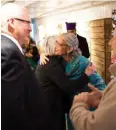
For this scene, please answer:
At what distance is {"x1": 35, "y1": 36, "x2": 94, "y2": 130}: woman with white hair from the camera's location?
236 centimetres

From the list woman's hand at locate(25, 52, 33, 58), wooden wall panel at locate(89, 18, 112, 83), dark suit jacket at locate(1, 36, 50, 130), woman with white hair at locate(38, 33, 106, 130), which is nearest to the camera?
dark suit jacket at locate(1, 36, 50, 130)

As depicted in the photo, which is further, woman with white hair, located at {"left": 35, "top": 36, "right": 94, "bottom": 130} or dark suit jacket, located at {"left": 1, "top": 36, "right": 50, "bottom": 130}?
woman with white hair, located at {"left": 35, "top": 36, "right": 94, "bottom": 130}

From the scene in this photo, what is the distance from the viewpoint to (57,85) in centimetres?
238


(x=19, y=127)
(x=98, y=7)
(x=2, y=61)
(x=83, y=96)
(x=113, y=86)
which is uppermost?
(x=98, y=7)

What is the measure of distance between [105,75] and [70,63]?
3.29 m

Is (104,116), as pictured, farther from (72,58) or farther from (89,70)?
(72,58)

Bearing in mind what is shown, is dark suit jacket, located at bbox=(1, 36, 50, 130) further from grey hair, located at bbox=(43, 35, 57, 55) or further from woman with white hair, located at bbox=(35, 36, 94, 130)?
grey hair, located at bbox=(43, 35, 57, 55)

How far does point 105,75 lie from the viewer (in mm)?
5734

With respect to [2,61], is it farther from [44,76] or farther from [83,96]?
[44,76]

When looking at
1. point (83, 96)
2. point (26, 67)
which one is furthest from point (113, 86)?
point (26, 67)

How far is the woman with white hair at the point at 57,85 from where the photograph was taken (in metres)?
2.36

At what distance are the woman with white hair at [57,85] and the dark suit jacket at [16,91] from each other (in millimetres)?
835

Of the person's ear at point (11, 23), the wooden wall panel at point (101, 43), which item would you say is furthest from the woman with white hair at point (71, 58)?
the wooden wall panel at point (101, 43)

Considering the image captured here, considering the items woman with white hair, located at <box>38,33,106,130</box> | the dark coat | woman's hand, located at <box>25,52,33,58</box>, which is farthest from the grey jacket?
woman's hand, located at <box>25,52,33,58</box>
